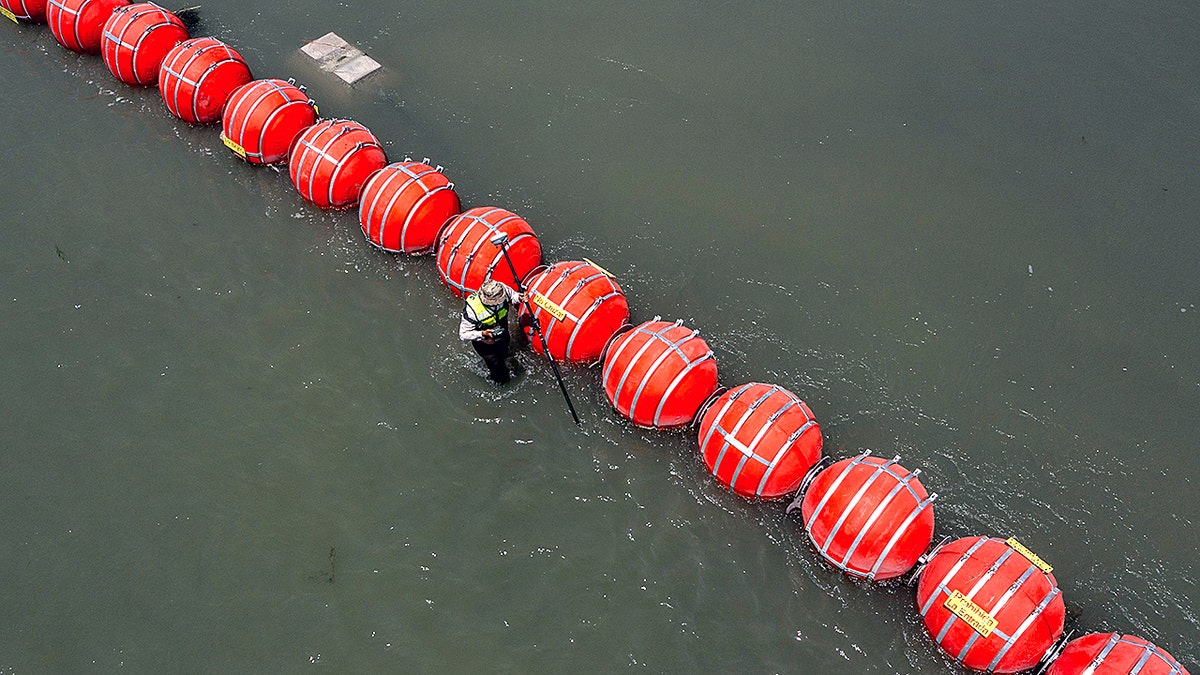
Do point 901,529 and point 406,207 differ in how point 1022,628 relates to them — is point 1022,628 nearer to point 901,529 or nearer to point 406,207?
point 901,529

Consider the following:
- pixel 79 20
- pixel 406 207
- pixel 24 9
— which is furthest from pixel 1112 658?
pixel 24 9

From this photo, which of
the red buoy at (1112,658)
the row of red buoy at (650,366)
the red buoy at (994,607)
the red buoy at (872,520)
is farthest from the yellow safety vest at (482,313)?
the red buoy at (1112,658)

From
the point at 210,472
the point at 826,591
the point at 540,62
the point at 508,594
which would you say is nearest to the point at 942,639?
the point at 826,591

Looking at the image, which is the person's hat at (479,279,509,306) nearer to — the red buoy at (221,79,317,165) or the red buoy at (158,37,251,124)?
the red buoy at (221,79,317,165)

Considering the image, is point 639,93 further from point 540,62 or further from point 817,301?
point 817,301

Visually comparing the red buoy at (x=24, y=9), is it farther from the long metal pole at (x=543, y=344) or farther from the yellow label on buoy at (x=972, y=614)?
the yellow label on buoy at (x=972, y=614)
